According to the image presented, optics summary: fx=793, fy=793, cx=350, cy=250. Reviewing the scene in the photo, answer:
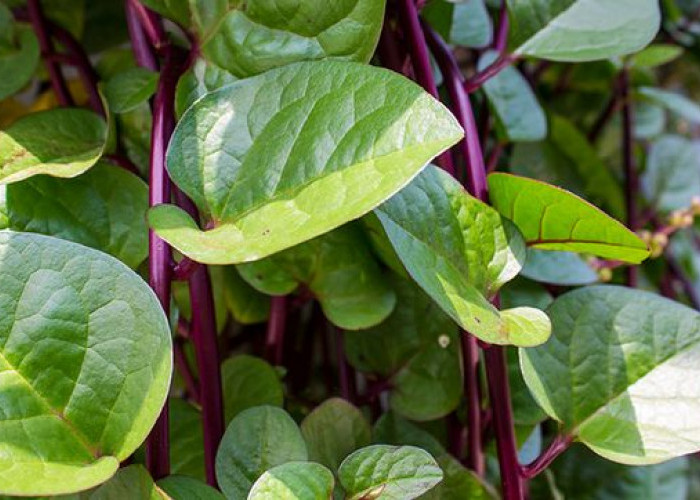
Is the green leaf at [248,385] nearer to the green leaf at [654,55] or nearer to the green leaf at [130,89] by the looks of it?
the green leaf at [130,89]

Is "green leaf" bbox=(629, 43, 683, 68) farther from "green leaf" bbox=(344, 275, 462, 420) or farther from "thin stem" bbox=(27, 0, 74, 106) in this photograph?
"thin stem" bbox=(27, 0, 74, 106)

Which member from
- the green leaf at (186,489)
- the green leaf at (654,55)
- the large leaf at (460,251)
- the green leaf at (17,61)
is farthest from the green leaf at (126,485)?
the green leaf at (654,55)

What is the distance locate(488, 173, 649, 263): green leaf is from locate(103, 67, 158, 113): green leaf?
0.51ft

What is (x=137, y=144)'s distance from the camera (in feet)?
1.25

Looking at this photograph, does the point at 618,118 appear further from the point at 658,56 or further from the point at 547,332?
the point at 547,332

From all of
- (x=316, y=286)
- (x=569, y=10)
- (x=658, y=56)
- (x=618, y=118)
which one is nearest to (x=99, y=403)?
(x=316, y=286)

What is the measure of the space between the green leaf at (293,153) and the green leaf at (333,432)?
Answer: 4.4 inches

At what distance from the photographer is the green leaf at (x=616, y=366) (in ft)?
1.06

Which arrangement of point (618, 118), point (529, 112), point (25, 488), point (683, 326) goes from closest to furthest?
point (25, 488), point (683, 326), point (529, 112), point (618, 118)

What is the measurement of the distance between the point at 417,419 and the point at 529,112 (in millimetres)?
186

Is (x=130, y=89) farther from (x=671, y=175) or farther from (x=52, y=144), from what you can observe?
(x=671, y=175)

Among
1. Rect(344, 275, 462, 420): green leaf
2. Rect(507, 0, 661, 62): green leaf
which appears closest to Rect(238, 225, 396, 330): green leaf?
Rect(344, 275, 462, 420): green leaf

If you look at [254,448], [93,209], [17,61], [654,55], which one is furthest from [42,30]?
[654,55]

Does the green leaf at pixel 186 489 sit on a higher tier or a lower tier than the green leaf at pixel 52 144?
lower
